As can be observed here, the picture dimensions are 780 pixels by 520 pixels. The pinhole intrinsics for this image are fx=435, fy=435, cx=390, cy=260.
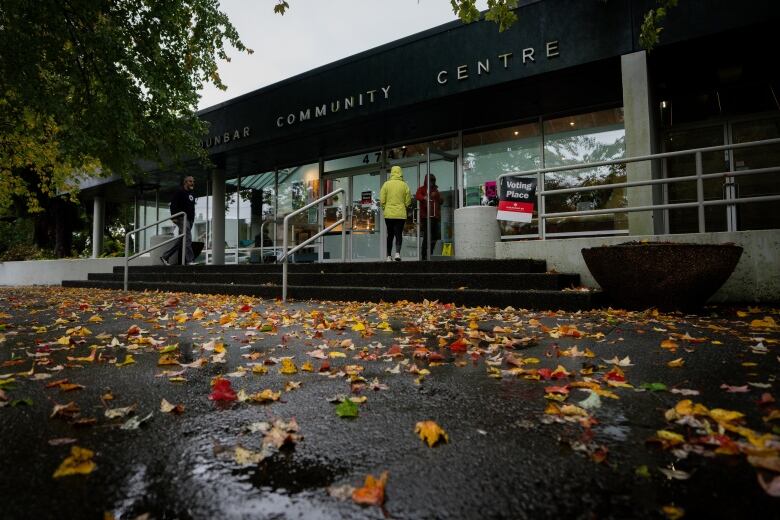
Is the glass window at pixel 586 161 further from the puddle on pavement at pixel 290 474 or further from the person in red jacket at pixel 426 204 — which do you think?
the puddle on pavement at pixel 290 474

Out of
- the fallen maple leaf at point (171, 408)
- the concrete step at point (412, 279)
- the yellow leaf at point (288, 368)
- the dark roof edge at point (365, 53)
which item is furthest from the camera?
the dark roof edge at point (365, 53)

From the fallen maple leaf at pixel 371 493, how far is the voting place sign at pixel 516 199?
22.0 feet

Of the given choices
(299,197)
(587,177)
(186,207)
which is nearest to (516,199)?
(587,177)

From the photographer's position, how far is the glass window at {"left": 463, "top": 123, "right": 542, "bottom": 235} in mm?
10758

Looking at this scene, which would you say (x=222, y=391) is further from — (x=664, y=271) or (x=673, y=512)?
(x=664, y=271)

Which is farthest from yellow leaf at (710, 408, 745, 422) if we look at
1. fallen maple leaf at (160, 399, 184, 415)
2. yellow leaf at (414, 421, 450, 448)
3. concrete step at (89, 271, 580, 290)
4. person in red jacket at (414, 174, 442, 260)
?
person in red jacket at (414, 174, 442, 260)

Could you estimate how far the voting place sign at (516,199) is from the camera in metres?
7.62

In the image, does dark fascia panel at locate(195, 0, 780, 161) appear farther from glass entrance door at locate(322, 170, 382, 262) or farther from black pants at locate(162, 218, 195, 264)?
black pants at locate(162, 218, 195, 264)

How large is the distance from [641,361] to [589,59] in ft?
22.7

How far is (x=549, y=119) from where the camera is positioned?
34.5 feet

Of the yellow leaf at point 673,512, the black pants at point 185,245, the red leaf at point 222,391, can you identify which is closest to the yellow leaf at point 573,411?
the yellow leaf at point 673,512

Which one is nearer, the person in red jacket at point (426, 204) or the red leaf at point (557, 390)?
the red leaf at point (557, 390)

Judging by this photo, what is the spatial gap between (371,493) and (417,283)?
6113 millimetres

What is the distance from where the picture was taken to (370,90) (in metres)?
10.5
